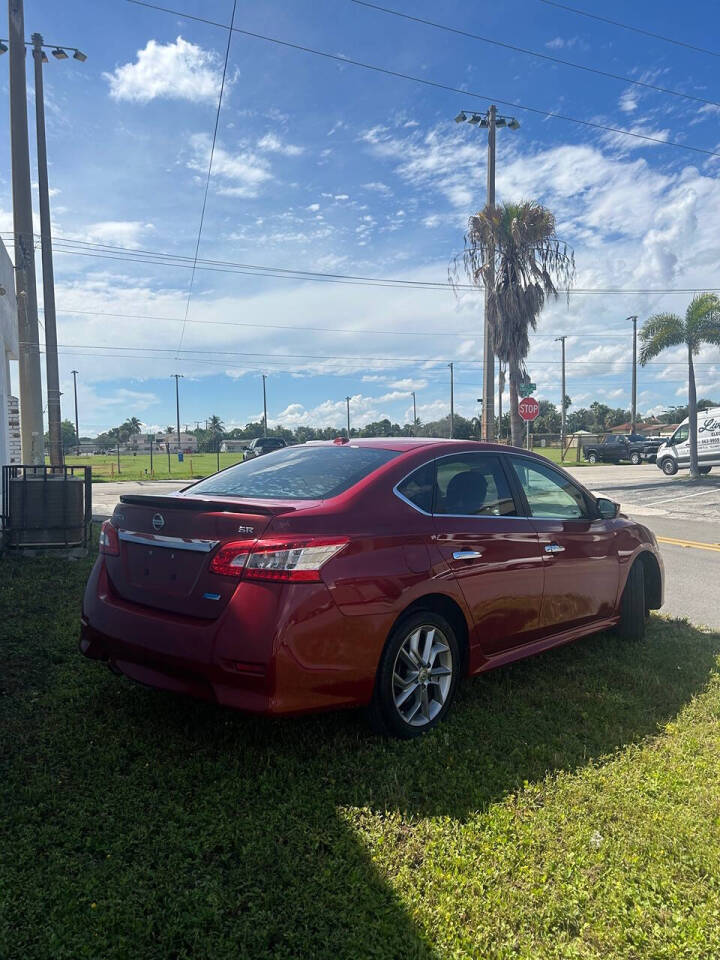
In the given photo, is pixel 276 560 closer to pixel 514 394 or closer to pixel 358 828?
pixel 358 828

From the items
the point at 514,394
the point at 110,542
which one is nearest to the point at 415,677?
the point at 110,542

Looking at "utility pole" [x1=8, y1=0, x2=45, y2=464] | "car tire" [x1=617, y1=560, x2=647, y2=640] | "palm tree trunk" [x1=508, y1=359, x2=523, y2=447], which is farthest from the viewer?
"palm tree trunk" [x1=508, y1=359, x2=523, y2=447]

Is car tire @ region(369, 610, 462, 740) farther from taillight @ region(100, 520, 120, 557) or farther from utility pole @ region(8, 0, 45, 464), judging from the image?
utility pole @ region(8, 0, 45, 464)

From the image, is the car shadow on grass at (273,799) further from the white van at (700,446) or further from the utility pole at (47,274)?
the white van at (700,446)

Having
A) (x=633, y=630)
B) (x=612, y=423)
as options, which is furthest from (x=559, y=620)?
(x=612, y=423)

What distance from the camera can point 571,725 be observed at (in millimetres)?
3887

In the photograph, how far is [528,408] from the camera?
2139 centimetres

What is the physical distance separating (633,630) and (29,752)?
13.5 feet

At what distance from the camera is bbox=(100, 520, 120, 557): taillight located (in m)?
3.84

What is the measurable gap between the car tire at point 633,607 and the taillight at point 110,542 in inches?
141

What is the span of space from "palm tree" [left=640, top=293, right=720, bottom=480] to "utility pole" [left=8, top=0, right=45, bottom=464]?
19159mm

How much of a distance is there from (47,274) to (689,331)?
19.7m

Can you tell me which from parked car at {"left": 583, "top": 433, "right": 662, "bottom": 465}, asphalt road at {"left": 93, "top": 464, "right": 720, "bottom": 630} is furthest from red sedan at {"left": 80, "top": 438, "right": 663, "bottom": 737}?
parked car at {"left": 583, "top": 433, "right": 662, "bottom": 465}

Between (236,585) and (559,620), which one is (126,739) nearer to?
(236,585)
